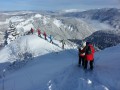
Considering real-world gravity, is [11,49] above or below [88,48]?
below

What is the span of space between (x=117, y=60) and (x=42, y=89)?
21.0 feet

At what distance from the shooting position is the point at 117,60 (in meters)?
20.8

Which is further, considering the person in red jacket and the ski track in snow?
the person in red jacket

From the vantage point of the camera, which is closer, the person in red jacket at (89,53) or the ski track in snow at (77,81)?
the ski track in snow at (77,81)

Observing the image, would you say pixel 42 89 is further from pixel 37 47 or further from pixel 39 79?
pixel 37 47

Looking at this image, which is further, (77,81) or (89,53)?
(89,53)

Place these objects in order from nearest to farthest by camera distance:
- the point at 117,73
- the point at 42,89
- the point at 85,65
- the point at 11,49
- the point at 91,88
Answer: the point at 91,88
the point at 42,89
the point at 117,73
the point at 85,65
the point at 11,49

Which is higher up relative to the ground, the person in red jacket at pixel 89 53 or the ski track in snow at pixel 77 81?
the person in red jacket at pixel 89 53

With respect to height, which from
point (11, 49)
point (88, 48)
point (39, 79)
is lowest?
point (11, 49)

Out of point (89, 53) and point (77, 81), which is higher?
point (89, 53)

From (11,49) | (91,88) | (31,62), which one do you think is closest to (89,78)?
(91,88)

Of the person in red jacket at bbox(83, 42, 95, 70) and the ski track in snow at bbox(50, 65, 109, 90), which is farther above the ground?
the person in red jacket at bbox(83, 42, 95, 70)

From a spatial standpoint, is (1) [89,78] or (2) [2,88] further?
(2) [2,88]

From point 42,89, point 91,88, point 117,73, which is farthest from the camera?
point 117,73
